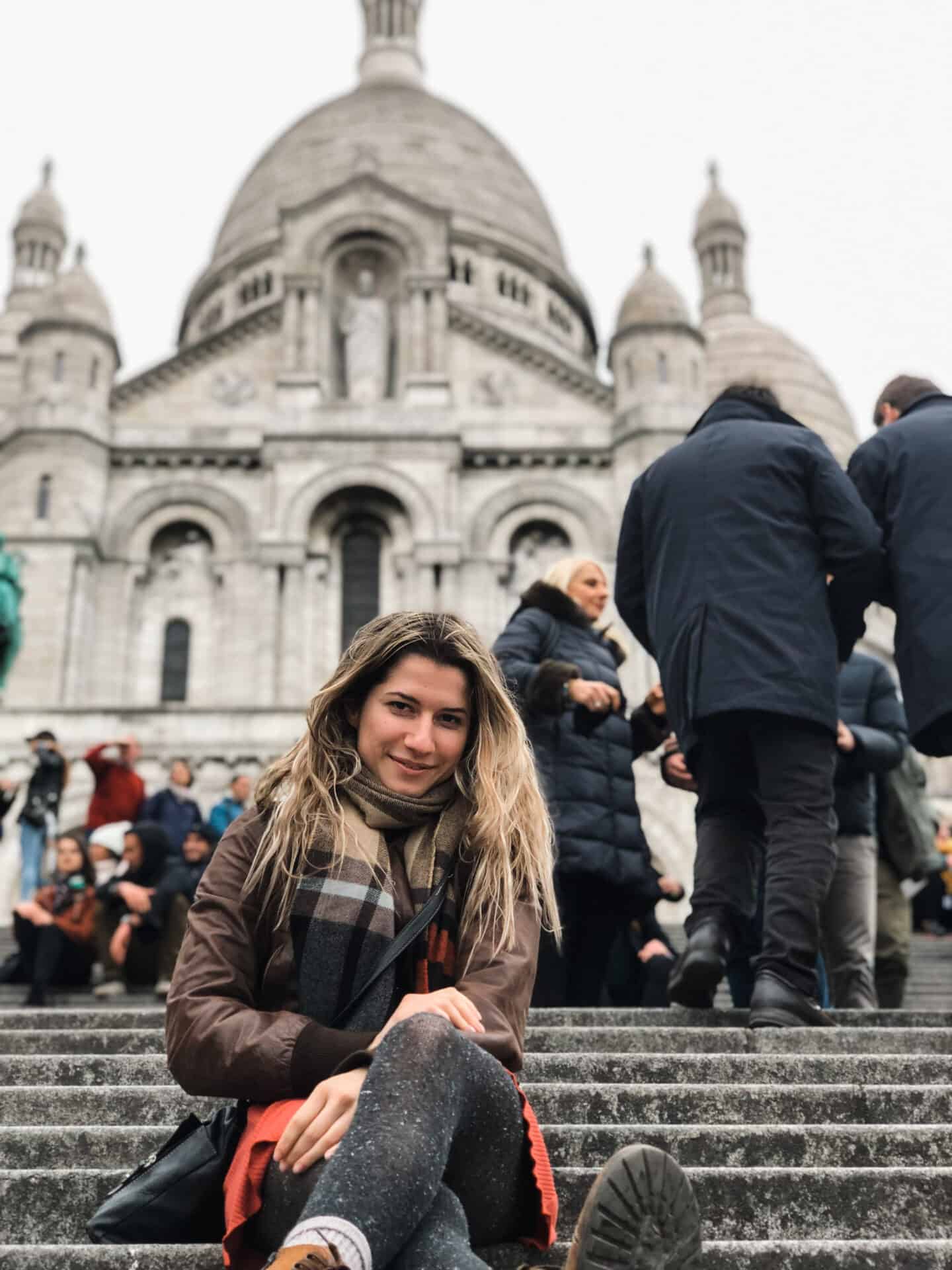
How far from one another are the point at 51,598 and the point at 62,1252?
822 inches

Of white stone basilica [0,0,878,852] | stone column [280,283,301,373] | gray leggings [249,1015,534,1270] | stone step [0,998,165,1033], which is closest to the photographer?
gray leggings [249,1015,534,1270]

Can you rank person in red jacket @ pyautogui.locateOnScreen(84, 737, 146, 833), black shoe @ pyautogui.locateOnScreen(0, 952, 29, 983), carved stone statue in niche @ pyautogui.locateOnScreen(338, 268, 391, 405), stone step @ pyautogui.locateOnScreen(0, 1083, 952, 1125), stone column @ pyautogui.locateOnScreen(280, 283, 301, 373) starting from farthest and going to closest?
carved stone statue in niche @ pyautogui.locateOnScreen(338, 268, 391, 405) → stone column @ pyautogui.locateOnScreen(280, 283, 301, 373) → person in red jacket @ pyautogui.locateOnScreen(84, 737, 146, 833) → black shoe @ pyautogui.locateOnScreen(0, 952, 29, 983) → stone step @ pyautogui.locateOnScreen(0, 1083, 952, 1125)

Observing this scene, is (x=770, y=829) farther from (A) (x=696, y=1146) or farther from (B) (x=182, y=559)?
(B) (x=182, y=559)

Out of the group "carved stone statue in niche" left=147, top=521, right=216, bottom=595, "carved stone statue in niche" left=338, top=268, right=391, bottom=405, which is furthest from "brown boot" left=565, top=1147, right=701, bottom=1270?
"carved stone statue in niche" left=338, top=268, right=391, bottom=405

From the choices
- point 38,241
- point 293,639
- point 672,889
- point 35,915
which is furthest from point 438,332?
point 672,889

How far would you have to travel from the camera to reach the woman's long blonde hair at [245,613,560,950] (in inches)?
129

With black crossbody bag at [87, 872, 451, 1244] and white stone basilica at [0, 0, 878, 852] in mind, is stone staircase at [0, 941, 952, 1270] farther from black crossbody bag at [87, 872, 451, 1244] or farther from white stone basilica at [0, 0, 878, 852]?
white stone basilica at [0, 0, 878, 852]

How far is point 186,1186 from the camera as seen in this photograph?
3059 mm

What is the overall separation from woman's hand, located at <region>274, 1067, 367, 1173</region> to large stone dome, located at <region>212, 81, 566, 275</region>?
112 feet

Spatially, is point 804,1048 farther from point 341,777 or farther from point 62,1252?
point 62,1252

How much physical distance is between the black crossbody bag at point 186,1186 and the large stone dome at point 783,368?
36.9m

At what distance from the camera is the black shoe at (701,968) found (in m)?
5.08

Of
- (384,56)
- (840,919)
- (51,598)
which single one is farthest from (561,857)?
(384,56)

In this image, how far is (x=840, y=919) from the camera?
6.41 metres
